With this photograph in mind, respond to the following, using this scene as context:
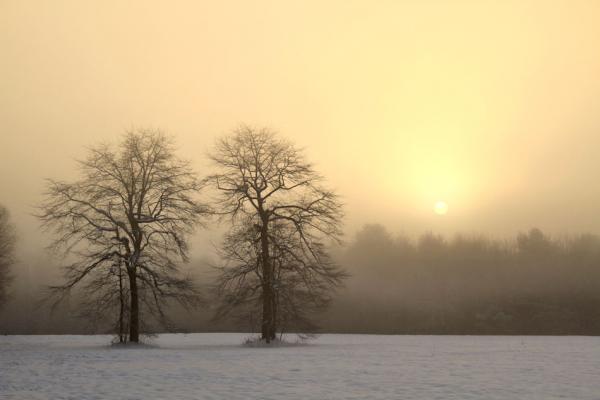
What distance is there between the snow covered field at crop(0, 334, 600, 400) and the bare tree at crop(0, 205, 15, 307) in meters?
21.6

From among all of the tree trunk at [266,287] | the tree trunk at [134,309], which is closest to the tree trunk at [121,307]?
the tree trunk at [134,309]

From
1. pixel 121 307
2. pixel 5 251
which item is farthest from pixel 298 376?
pixel 5 251

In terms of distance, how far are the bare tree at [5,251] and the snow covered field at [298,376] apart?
21613 mm

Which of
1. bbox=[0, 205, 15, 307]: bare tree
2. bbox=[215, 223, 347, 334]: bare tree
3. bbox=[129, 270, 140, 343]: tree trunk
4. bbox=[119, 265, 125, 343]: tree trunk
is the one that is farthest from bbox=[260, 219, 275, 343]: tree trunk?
bbox=[0, 205, 15, 307]: bare tree

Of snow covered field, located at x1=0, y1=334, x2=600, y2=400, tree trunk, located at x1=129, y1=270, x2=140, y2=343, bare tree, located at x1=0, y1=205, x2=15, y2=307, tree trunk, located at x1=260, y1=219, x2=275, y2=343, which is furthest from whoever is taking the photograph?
bare tree, located at x1=0, y1=205, x2=15, y2=307

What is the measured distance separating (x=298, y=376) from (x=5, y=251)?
1503 inches

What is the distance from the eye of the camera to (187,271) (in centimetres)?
3644

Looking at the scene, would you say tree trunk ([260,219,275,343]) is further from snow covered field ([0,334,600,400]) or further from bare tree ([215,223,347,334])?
snow covered field ([0,334,600,400])

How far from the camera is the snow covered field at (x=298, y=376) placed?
15.5m

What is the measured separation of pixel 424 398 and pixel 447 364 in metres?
9.40

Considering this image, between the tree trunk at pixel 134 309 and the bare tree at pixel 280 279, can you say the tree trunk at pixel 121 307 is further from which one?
the bare tree at pixel 280 279

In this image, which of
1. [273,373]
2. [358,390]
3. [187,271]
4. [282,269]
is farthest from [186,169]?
[358,390]

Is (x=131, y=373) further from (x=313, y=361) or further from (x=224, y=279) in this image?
(x=224, y=279)

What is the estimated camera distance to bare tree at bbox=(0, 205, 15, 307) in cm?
Result: 4775
